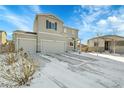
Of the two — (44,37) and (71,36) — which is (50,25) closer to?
(44,37)

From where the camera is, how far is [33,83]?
4812 millimetres

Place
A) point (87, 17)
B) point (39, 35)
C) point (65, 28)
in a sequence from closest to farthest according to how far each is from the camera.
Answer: point (87, 17) → point (39, 35) → point (65, 28)

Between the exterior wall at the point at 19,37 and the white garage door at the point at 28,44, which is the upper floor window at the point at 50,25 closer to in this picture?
the exterior wall at the point at 19,37

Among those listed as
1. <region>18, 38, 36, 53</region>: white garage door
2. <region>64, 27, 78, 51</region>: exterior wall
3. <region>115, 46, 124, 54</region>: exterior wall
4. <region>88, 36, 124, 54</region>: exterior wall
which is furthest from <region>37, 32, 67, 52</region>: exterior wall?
<region>115, 46, 124, 54</region>: exterior wall

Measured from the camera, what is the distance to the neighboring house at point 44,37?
12.2 m

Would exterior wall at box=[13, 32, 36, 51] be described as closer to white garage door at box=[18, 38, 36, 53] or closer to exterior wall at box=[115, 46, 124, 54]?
white garage door at box=[18, 38, 36, 53]

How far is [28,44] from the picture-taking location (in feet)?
41.0

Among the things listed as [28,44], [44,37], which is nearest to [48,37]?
[44,37]

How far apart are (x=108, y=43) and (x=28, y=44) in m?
14.6

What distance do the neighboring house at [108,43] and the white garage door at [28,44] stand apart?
987 centimetres

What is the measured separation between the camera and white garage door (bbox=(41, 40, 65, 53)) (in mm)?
13523
